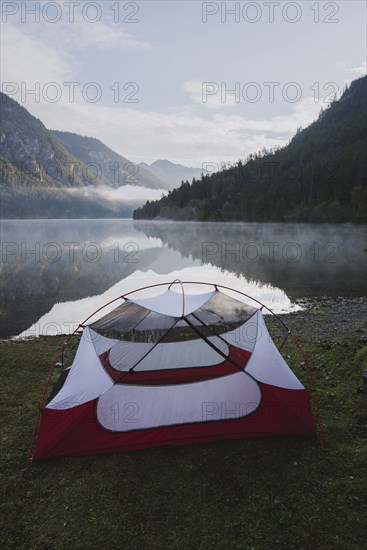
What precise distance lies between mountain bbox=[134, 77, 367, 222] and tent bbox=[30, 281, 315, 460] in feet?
288

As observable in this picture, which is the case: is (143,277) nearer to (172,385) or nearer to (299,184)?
(172,385)

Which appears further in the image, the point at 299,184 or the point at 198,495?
the point at 299,184

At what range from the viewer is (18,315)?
1702cm

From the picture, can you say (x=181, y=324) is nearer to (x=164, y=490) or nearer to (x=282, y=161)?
(x=164, y=490)

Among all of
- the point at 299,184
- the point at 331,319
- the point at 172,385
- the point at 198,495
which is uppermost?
the point at 299,184

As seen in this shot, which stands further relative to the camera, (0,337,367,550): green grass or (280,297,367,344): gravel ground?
(280,297,367,344): gravel ground

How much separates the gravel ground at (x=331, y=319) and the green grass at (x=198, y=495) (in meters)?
5.06

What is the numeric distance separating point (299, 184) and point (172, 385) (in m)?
117

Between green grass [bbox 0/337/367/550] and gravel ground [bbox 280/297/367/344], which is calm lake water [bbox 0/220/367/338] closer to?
gravel ground [bbox 280/297/367/344]

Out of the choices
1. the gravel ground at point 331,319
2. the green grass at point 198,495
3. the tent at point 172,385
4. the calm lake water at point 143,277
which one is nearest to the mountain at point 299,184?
the calm lake water at point 143,277

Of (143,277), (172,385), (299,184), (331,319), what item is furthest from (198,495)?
(299,184)

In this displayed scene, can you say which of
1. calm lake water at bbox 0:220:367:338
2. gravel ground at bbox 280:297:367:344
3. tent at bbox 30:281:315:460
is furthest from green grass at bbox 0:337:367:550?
calm lake water at bbox 0:220:367:338

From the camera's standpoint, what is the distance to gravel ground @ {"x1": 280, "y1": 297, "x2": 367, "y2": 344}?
12.3 m

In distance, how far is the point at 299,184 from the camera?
371ft
